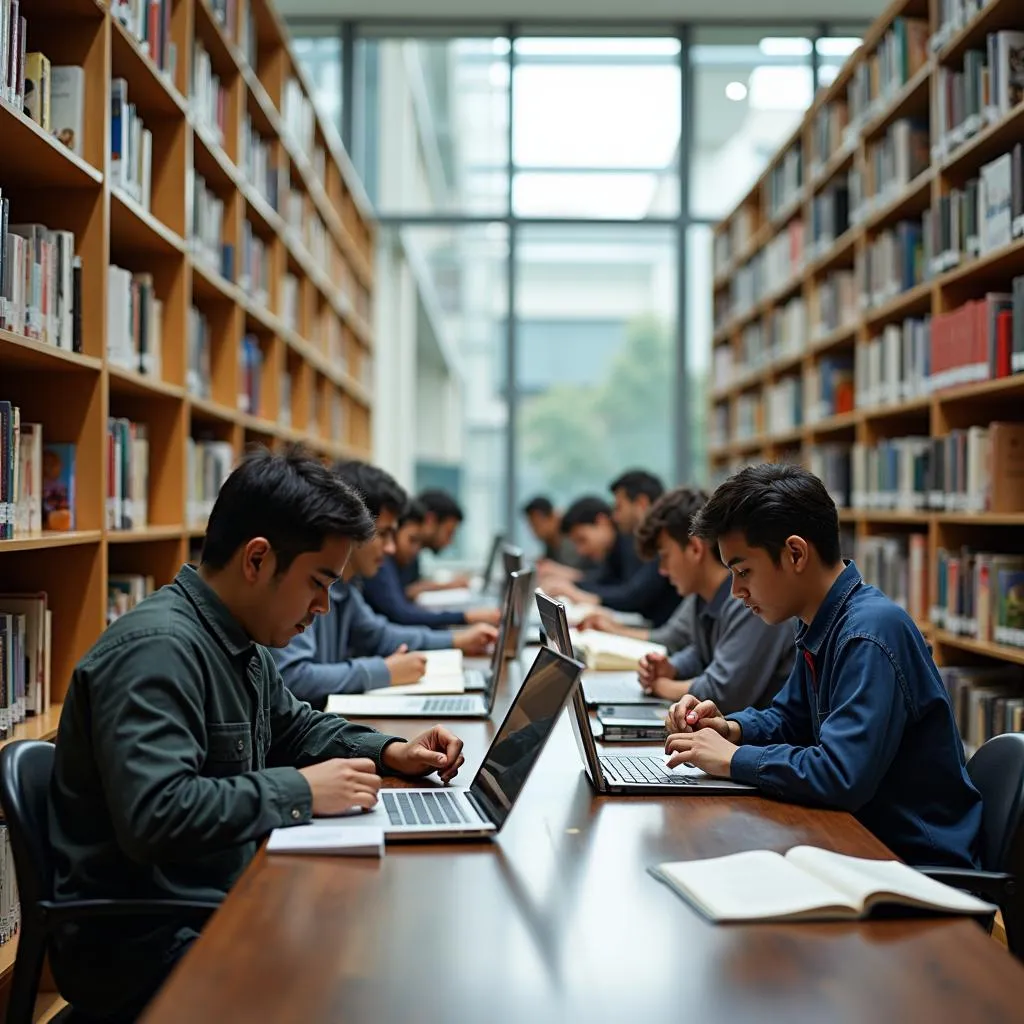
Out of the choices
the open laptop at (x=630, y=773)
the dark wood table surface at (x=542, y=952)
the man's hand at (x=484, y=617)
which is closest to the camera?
the dark wood table surface at (x=542, y=952)

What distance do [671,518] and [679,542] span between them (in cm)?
8

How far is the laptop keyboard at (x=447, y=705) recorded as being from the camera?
2625 mm

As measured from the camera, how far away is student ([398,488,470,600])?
20.0ft

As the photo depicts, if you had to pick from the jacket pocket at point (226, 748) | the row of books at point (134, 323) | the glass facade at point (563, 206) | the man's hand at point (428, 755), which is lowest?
the man's hand at point (428, 755)

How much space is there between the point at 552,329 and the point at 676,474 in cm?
135

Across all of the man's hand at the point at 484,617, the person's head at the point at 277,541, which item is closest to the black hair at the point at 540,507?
the man's hand at the point at 484,617

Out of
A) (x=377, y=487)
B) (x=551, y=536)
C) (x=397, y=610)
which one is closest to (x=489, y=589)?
(x=551, y=536)

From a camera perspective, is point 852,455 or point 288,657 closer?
point 288,657

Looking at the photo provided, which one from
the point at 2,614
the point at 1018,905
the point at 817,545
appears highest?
the point at 817,545

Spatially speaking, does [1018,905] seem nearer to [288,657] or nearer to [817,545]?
[817,545]

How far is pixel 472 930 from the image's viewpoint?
4.17ft

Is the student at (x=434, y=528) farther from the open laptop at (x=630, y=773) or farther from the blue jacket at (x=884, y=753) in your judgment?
the blue jacket at (x=884, y=753)

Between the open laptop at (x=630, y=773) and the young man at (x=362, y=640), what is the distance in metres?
0.70

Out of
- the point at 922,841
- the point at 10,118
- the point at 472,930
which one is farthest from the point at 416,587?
the point at 472,930
